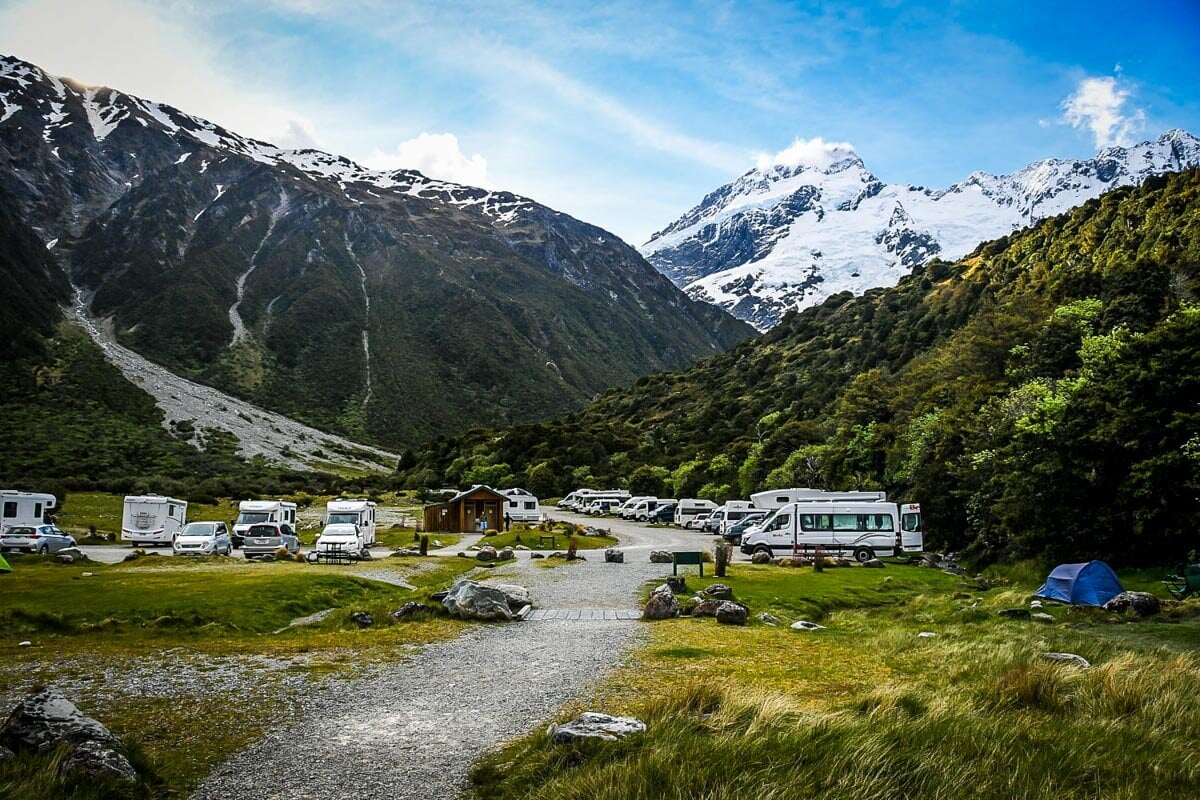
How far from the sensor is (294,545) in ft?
120

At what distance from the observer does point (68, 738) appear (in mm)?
6875

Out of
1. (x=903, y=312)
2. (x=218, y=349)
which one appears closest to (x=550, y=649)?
(x=903, y=312)

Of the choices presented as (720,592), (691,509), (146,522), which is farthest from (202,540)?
(691,509)

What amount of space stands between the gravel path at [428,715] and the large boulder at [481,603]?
781 millimetres

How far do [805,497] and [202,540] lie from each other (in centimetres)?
3017

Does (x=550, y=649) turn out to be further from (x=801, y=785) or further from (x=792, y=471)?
(x=792, y=471)

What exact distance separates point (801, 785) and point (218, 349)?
161 meters

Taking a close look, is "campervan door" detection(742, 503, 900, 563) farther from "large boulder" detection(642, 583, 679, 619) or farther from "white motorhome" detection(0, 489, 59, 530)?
"white motorhome" detection(0, 489, 59, 530)

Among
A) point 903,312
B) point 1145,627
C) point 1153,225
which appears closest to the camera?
point 1145,627

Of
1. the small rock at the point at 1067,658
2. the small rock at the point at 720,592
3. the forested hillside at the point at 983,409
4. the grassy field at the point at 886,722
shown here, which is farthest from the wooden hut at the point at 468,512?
the small rock at the point at 1067,658

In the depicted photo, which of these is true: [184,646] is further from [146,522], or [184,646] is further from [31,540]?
[146,522]

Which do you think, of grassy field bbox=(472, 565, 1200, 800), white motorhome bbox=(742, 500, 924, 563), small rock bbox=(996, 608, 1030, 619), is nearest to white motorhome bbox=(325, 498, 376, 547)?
white motorhome bbox=(742, 500, 924, 563)

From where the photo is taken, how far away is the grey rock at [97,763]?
6492mm

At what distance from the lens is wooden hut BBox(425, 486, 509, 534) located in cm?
5500
